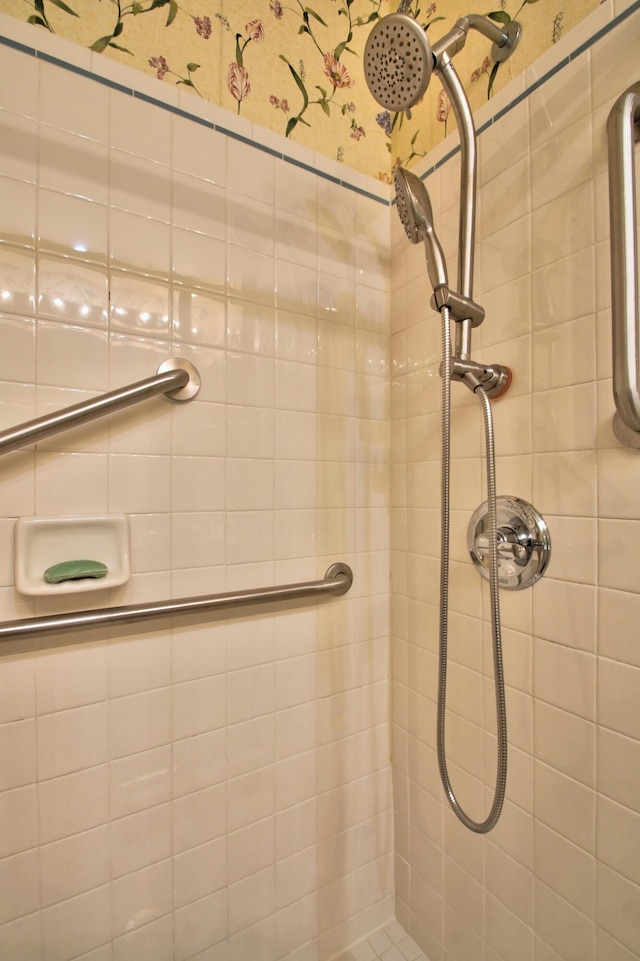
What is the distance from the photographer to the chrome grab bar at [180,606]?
614mm

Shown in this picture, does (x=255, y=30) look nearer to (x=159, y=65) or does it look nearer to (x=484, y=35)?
(x=159, y=65)

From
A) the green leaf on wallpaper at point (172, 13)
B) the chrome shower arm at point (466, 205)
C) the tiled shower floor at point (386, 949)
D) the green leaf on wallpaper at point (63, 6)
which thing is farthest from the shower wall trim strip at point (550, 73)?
the tiled shower floor at point (386, 949)

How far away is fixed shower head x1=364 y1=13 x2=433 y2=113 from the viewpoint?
58 centimetres

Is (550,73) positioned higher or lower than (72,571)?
higher

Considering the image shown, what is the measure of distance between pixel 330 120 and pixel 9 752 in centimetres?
135

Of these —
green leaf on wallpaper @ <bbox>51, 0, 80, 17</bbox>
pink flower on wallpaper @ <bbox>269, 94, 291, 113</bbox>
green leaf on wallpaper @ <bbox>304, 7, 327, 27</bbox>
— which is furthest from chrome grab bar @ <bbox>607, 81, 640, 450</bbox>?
green leaf on wallpaper @ <bbox>51, 0, 80, 17</bbox>

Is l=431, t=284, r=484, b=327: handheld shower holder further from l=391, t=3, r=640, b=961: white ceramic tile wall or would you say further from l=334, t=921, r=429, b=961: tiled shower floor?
l=334, t=921, r=429, b=961: tiled shower floor

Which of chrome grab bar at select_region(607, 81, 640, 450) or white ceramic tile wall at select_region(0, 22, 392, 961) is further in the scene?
white ceramic tile wall at select_region(0, 22, 392, 961)

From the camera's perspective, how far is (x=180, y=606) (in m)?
0.71

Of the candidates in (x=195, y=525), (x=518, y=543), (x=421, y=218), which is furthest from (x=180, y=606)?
(x=421, y=218)

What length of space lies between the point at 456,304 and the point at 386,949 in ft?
4.47

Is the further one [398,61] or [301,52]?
[301,52]

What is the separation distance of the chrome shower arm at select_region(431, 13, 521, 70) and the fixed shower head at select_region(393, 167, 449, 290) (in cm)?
15

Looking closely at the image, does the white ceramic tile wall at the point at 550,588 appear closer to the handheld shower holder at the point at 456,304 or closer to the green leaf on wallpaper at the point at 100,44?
the handheld shower holder at the point at 456,304
